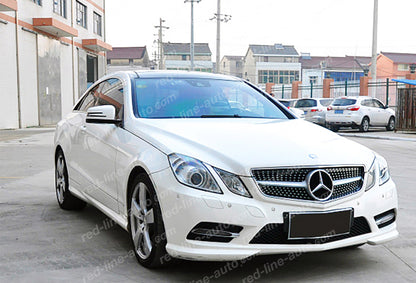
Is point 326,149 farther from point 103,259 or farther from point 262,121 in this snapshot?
point 103,259

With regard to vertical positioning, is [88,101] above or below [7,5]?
below

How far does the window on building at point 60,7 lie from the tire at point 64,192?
25.6 meters

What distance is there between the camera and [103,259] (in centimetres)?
402

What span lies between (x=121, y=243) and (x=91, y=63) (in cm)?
3720

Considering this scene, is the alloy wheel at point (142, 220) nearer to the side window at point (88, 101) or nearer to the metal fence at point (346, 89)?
the side window at point (88, 101)

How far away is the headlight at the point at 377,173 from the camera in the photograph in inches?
143

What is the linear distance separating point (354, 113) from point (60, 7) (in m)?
18.8

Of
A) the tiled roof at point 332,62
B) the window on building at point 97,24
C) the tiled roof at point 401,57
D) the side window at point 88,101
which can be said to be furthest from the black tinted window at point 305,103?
the tiled roof at point 332,62

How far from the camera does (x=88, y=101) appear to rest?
18.7 feet

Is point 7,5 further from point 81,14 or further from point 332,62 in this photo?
point 332,62

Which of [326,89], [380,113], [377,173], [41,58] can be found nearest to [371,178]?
[377,173]

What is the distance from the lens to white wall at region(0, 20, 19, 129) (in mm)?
22312

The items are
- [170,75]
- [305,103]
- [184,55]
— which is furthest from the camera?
[184,55]

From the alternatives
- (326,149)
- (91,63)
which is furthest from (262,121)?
(91,63)
